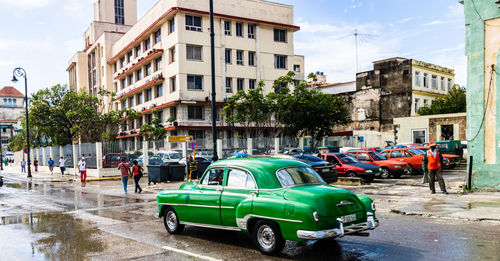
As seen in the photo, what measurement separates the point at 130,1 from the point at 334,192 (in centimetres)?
8042

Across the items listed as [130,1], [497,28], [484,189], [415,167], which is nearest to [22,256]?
[484,189]

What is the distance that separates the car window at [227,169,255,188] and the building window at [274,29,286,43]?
143ft

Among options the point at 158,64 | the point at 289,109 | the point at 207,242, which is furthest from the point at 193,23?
the point at 207,242

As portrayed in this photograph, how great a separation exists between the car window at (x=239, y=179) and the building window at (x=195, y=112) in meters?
36.2

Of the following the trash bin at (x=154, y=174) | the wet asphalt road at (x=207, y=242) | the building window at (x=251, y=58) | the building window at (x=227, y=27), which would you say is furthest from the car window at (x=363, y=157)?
the building window at (x=227, y=27)

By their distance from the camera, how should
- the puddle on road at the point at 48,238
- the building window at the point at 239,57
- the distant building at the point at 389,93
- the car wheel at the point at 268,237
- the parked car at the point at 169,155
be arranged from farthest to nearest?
1. the distant building at the point at 389,93
2. the building window at the point at 239,57
3. the parked car at the point at 169,155
4. the puddle on road at the point at 48,238
5. the car wheel at the point at 268,237

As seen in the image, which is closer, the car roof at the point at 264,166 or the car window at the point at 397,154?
the car roof at the point at 264,166

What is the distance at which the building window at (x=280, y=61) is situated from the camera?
49.7 m

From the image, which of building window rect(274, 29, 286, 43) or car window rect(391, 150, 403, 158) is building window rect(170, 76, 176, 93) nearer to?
building window rect(274, 29, 286, 43)

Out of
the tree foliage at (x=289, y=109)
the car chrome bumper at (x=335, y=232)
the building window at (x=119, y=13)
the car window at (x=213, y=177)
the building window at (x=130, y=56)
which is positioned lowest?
the car chrome bumper at (x=335, y=232)

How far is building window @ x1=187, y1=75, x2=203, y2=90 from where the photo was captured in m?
43.4

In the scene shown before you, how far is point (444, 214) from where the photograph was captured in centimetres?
1062

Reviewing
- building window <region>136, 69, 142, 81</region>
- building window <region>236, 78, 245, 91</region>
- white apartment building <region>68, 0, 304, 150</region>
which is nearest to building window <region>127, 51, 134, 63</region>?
white apartment building <region>68, 0, 304, 150</region>

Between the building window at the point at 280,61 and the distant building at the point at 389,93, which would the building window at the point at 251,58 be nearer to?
the building window at the point at 280,61
